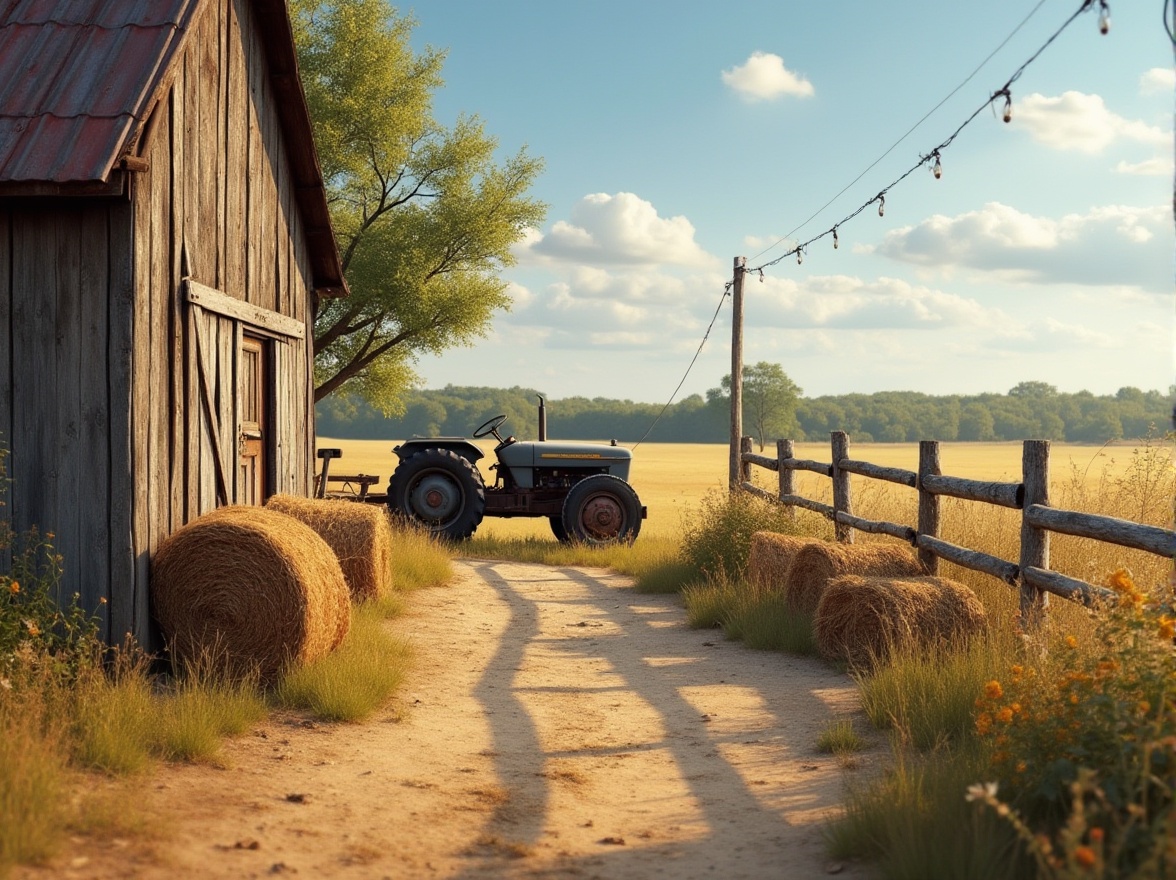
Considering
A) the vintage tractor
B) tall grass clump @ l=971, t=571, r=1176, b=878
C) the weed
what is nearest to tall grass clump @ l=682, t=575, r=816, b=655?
the weed

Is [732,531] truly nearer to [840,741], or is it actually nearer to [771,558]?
[771,558]

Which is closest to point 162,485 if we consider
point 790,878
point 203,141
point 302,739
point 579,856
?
point 302,739

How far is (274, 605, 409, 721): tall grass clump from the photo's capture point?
668 centimetres

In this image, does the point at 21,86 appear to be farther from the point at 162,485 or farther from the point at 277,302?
the point at 277,302

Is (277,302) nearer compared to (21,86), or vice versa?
(21,86)

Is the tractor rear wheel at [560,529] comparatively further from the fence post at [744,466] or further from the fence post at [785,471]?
the fence post at [785,471]

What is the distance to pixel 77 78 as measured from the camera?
7254 mm

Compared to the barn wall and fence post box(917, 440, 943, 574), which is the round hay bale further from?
the barn wall

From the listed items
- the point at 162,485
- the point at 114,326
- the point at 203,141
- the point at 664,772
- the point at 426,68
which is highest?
the point at 426,68

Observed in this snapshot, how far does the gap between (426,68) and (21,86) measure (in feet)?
56.4

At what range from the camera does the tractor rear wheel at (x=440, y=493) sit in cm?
1573

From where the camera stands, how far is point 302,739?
20.4ft

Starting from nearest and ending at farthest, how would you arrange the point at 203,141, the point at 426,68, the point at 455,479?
the point at 203,141, the point at 455,479, the point at 426,68

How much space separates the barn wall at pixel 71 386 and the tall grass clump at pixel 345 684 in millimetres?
1167
